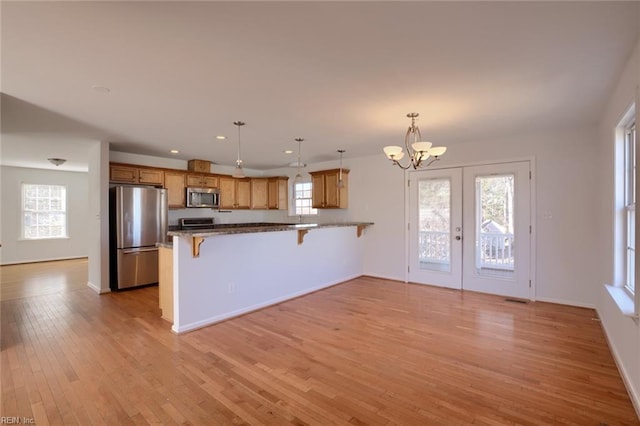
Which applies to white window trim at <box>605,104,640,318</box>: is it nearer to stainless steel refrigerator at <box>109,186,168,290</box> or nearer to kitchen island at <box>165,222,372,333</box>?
kitchen island at <box>165,222,372,333</box>

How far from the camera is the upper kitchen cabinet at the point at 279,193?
24.7 ft

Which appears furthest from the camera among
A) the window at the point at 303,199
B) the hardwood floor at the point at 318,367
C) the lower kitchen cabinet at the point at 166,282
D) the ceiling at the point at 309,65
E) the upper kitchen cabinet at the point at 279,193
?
the upper kitchen cabinet at the point at 279,193

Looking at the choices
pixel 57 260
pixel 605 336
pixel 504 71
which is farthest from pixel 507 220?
pixel 57 260

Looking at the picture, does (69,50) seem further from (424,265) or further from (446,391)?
(424,265)

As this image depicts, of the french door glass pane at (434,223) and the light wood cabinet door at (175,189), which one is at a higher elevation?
the light wood cabinet door at (175,189)

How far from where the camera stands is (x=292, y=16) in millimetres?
1737

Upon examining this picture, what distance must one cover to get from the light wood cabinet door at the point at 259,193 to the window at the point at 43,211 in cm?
533

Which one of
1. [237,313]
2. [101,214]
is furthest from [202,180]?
[237,313]

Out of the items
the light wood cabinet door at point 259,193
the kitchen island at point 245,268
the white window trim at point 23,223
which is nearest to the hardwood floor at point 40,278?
the white window trim at point 23,223

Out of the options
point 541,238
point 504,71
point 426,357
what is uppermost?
point 504,71

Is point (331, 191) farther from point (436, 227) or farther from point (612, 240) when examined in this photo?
point (612, 240)

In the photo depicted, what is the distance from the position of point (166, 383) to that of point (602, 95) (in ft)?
15.4

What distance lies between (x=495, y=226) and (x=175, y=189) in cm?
586

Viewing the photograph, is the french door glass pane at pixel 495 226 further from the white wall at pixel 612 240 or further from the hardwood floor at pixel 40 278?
the hardwood floor at pixel 40 278
